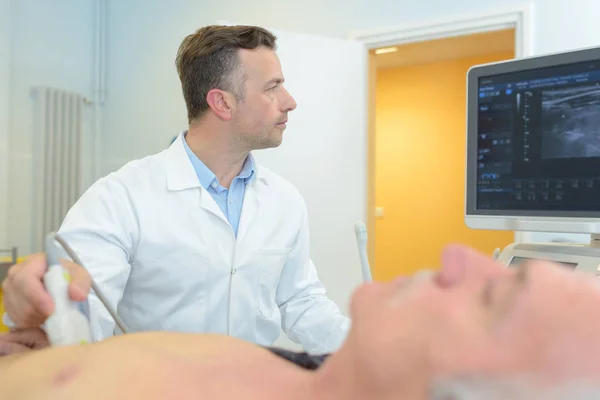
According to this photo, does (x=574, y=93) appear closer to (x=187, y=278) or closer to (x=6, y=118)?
(x=187, y=278)

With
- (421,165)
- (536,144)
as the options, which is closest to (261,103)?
(536,144)

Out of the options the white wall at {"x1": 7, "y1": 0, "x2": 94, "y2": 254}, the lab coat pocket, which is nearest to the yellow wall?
the white wall at {"x1": 7, "y1": 0, "x2": 94, "y2": 254}

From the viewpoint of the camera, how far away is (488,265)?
61 centimetres

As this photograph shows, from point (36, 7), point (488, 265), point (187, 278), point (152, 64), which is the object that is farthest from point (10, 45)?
point (488, 265)

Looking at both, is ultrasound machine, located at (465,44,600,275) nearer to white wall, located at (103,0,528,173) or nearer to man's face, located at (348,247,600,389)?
man's face, located at (348,247,600,389)

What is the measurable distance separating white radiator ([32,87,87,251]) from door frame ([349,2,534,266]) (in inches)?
73.6

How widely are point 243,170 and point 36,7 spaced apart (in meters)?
2.56

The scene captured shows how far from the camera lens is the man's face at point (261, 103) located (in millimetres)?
1743

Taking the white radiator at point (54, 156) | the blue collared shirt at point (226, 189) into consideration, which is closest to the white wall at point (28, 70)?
the white radiator at point (54, 156)

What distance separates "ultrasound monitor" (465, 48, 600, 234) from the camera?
3.70 ft

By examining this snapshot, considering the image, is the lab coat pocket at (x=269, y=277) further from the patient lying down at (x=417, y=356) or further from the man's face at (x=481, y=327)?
the man's face at (x=481, y=327)

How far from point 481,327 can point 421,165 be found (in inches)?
184

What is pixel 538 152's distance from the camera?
3.90ft

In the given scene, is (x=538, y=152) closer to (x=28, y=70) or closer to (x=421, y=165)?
(x=28, y=70)
